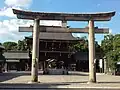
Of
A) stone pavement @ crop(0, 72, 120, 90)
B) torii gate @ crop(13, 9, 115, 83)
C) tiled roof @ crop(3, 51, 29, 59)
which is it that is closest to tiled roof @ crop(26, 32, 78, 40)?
Answer: tiled roof @ crop(3, 51, 29, 59)

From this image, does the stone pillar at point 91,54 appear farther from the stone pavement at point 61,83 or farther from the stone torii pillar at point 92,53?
the stone pavement at point 61,83

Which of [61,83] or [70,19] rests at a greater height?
[70,19]

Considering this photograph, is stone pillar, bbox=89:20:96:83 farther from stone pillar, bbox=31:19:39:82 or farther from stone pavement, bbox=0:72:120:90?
stone pillar, bbox=31:19:39:82

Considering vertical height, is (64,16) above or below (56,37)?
below

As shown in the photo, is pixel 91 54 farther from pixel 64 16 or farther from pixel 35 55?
pixel 35 55

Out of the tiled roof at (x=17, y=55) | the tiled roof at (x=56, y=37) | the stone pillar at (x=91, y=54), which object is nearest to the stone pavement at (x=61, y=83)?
the stone pillar at (x=91, y=54)

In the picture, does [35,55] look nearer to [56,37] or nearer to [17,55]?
[56,37]

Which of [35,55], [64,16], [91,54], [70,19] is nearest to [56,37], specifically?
[70,19]

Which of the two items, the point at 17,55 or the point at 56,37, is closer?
the point at 56,37

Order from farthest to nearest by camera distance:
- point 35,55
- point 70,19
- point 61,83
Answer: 1. point 70,19
2. point 35,55
3. point 61,83

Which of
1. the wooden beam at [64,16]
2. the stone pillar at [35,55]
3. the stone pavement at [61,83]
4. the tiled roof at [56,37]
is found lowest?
the stone pavement at [61,83]

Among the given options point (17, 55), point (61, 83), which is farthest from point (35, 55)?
point (17, 55)

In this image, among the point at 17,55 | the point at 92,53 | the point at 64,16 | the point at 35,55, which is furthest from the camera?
the point at 17,55

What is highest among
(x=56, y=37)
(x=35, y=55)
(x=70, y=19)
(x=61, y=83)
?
(x=56, y=37)
